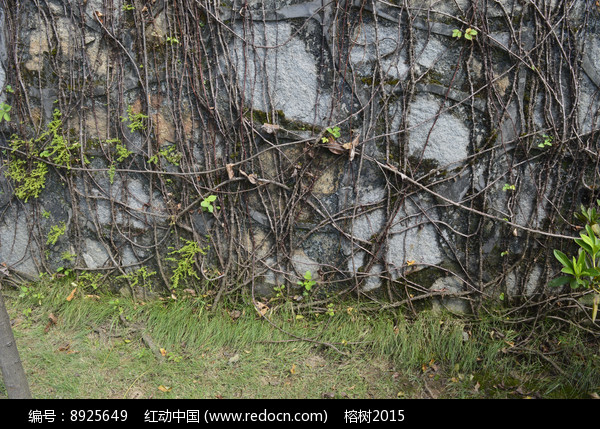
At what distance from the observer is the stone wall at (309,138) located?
8.44 feet

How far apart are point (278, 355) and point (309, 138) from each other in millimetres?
1314

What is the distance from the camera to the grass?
258 centimetres

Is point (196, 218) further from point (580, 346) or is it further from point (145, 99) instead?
point (580, 346)

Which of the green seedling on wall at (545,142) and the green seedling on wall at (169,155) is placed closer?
the green seedling on wall at (545,142)

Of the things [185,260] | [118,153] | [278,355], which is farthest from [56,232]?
[278,355]

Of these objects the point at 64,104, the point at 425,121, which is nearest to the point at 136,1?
the point at 64,104

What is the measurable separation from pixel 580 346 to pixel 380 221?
1.32 meters

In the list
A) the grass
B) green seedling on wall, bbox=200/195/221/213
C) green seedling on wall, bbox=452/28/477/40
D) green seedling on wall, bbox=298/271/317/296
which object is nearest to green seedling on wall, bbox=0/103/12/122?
the grass

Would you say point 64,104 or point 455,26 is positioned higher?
point 455,26

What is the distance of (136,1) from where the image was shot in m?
2.75

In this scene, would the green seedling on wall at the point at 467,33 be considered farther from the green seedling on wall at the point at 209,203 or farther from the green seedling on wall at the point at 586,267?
the green seedling on wall at the point at 209,203

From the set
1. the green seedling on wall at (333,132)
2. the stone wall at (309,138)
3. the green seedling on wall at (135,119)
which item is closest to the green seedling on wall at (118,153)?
the stone wall at (309,138)

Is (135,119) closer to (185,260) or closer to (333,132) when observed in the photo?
(185,260)

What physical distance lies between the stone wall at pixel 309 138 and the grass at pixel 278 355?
21cm
